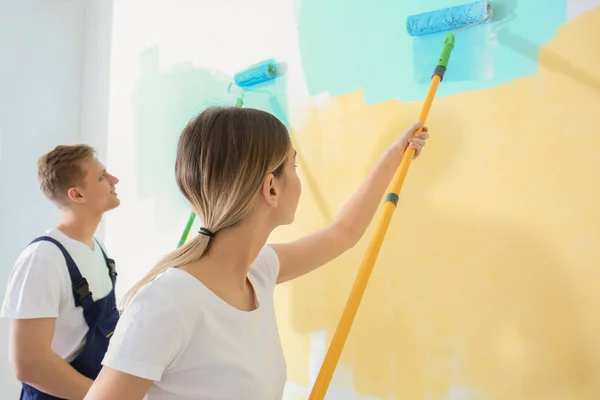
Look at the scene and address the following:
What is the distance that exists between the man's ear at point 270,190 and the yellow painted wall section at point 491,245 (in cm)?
41

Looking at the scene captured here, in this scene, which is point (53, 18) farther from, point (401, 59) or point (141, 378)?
point (141, 378)

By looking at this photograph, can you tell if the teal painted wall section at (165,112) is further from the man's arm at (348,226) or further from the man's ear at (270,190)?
the man's ear at (270,190)

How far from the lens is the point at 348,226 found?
105 centimetres

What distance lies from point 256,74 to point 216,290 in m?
0.79

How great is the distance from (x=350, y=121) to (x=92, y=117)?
1.35 m

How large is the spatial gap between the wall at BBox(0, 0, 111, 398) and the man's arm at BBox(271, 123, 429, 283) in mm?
1347

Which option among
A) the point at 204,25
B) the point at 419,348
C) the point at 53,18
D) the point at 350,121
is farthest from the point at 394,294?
the point at 53,18

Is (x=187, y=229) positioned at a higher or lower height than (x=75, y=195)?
lower

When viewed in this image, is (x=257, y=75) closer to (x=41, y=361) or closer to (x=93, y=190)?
(x=93, y=190)

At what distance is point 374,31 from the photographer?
119 centimetres

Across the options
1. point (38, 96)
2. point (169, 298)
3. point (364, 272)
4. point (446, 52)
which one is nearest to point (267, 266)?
point (364, 272)

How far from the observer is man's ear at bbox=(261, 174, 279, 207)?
778 mm

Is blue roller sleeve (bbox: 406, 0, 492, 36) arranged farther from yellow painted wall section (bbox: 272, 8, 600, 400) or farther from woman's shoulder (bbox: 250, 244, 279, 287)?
woman's shoulder (bbox: 250, 244, 279, 287)

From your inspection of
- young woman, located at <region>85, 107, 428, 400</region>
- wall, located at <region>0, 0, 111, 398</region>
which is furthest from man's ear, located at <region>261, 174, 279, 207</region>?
wall, located at <region>0, 0, 111, 398</region>
